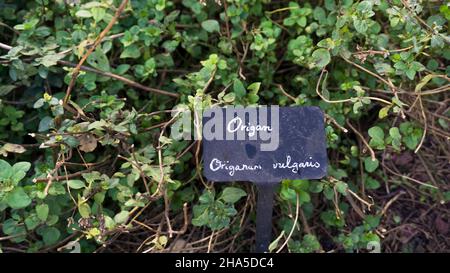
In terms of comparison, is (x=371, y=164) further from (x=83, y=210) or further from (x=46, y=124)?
(x=46, y=124)

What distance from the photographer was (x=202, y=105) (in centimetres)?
143

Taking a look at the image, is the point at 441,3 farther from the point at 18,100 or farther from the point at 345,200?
the point at 18,100

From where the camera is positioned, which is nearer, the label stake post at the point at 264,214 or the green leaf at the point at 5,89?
the label stake post at the point at 264,214

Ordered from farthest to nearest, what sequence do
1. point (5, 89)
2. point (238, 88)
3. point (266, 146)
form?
point (5, 89)
point (238, 88)
point (266, 146)

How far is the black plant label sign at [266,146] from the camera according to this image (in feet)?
4.31

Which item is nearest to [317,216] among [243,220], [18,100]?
[243,220]

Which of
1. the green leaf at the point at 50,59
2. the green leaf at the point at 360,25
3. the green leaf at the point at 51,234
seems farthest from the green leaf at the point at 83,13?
the green leaf at the point at 360,25

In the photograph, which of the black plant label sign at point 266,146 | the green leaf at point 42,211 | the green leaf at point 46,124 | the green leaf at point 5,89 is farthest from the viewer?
the green leaf at point 5,89

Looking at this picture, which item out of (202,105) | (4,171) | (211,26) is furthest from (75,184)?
(211,26)

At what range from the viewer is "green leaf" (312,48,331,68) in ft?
4.89

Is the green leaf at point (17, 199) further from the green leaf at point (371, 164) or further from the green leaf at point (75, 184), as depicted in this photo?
the green leaf at point (371, 164)

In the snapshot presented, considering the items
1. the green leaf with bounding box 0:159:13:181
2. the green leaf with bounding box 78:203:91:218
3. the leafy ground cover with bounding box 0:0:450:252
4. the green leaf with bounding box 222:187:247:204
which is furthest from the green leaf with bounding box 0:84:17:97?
the green leaf with bounding box 222:187:247:204

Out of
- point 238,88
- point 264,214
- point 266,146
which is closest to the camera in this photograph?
point 266,146

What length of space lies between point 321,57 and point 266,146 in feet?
1.13
